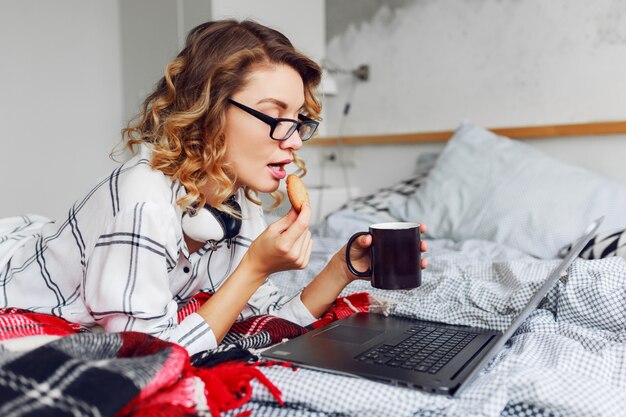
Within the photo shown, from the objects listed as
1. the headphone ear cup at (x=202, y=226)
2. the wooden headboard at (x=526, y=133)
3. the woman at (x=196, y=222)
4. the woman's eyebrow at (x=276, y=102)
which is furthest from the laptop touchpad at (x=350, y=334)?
the wooden headboard at (x=526, y=133)

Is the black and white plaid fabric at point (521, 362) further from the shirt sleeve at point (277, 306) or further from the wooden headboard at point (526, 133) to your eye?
the wooden headboard at point (526, 133)

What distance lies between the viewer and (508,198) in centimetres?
177

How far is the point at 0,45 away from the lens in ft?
8.31

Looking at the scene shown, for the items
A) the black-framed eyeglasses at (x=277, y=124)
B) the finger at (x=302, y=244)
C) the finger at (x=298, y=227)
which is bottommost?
the finger at (x=302, y=244)

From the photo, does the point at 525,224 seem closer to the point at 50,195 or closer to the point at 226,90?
the point at 226,90

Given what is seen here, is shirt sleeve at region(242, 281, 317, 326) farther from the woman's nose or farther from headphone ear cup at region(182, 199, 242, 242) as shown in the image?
the woman's nose

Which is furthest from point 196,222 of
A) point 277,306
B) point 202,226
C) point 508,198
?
point 508,198

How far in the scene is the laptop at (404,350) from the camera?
25.2 inches

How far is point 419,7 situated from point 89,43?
5.24ft

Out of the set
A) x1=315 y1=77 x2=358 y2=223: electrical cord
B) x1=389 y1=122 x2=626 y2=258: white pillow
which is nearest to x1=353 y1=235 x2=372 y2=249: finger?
x1=389 y1=122 x2=626 y2=258: white pillow

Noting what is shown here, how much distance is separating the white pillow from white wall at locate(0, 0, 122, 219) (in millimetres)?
1638

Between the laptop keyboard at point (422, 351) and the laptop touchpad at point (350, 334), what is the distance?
53 mm

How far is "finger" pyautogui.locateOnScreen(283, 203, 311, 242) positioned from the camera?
85 cm

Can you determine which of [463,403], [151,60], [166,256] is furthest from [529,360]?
[151,60]
